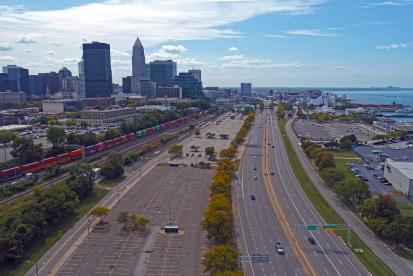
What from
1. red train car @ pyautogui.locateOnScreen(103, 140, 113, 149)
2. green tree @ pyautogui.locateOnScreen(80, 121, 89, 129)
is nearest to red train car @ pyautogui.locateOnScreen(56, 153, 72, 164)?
red train car @ pyautogui.locateOnScreen(103, 140, 113, 149)

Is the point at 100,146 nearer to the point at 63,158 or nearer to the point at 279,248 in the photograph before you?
the point at 63,158

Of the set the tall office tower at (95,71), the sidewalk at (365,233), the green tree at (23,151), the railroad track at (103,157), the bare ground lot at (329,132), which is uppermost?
the tall office tower at (95,71)

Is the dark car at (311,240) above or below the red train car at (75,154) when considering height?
below

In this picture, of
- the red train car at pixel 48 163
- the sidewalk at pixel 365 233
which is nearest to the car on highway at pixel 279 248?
the sidewalk at pixel 365 233

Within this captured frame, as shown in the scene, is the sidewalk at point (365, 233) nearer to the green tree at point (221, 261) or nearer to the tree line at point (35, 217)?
the green tree at point (221, 261)

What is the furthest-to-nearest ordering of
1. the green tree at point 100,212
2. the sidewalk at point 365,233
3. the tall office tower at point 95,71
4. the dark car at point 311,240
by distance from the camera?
the tall office tower at point 95,71
the green tree at point 100,212
the dark car at point 311,240
the sidewalk at point 365,233

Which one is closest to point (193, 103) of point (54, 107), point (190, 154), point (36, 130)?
point (54, 107)
